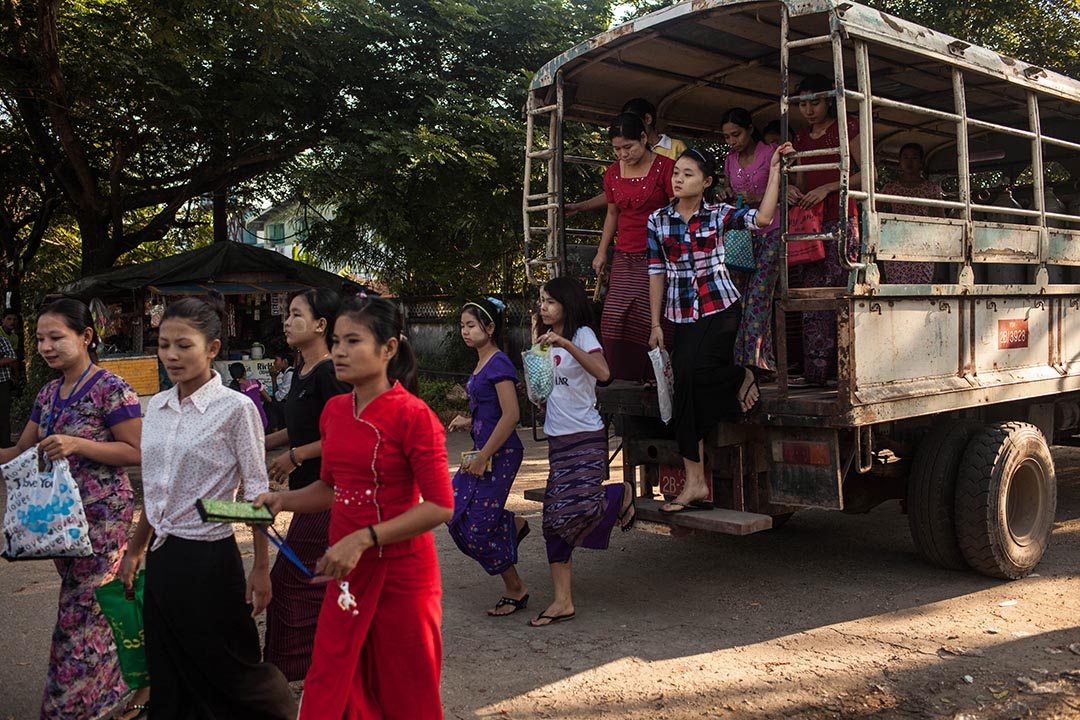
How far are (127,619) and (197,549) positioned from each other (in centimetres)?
59

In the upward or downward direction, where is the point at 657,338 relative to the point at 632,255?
downward

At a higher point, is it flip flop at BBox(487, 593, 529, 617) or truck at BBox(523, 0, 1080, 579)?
truck at BBox(523, 0, 1080, 579)

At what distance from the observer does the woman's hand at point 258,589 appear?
300cm

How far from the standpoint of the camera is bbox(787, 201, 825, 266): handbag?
5340 mm

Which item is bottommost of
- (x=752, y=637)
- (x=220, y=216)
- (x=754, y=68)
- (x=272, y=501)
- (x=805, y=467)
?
(x=752, y=637)

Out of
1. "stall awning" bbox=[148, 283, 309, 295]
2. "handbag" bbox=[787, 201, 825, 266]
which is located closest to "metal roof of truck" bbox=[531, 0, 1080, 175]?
"handbag" bbox=[787, 201, 825, 266]

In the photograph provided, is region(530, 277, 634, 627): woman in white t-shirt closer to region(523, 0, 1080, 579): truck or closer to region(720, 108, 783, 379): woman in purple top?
region(523, 0, 1080, 579): truck

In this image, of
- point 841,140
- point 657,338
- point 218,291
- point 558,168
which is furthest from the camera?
point 218,291

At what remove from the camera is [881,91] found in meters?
7.01

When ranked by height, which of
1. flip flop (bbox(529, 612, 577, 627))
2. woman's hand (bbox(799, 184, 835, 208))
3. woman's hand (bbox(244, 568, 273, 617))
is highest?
woman's hand (bbox(799, 184, 835, 208))

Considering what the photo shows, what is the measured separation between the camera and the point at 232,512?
8.14 feet

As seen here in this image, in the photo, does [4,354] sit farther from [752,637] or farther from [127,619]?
[752,637]

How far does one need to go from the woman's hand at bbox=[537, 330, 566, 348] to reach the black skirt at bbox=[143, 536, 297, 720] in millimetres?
2088

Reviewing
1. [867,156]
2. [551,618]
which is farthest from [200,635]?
[867,156]
